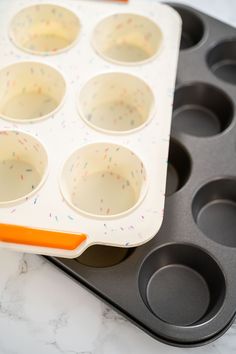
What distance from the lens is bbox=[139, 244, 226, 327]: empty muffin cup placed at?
933mm

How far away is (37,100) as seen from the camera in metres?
1.17

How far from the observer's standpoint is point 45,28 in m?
1.26

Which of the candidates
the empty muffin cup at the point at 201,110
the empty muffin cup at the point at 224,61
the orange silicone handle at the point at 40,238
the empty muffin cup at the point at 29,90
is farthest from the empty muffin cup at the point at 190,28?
the orange silicone handle at the point at 40,238

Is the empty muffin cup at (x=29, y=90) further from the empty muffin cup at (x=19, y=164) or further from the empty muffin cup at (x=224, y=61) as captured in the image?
the empty muffin cup at (x=224, y=61)

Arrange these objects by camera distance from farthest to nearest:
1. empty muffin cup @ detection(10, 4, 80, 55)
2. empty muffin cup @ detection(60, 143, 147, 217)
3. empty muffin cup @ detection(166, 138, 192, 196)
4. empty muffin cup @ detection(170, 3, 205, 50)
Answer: empty muffin cup @ detection(170, 3, 205, 50) → empty muffin cup @ detection(10, 4, 80, 55) → empty muffin cup @ detection(166, 138, 192, 196) → empty muffin cup @ detection(60, 143, 147, 217)

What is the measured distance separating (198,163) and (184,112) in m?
0.24

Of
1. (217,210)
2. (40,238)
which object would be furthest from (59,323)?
(217,210)

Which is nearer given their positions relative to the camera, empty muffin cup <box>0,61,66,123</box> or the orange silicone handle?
the orange silicone handle

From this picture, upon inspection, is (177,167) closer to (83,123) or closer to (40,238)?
(83,123)

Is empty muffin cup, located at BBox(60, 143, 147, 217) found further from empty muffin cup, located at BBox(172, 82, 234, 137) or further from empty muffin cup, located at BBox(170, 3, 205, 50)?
empty muffin cup, located at BBox(170, 3, 205, 50)

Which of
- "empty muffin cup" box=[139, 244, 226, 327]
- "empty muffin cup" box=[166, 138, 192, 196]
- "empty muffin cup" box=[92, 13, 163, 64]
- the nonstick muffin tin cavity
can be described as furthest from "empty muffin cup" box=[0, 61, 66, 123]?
"empty muffin cup" box=[139, 244, 226, 327]

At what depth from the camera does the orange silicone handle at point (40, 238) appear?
85cm

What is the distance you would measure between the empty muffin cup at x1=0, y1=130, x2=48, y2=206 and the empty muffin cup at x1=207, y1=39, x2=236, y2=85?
516mm

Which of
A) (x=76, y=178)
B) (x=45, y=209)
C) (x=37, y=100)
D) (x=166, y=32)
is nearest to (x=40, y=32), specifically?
(x=37, y=100)
